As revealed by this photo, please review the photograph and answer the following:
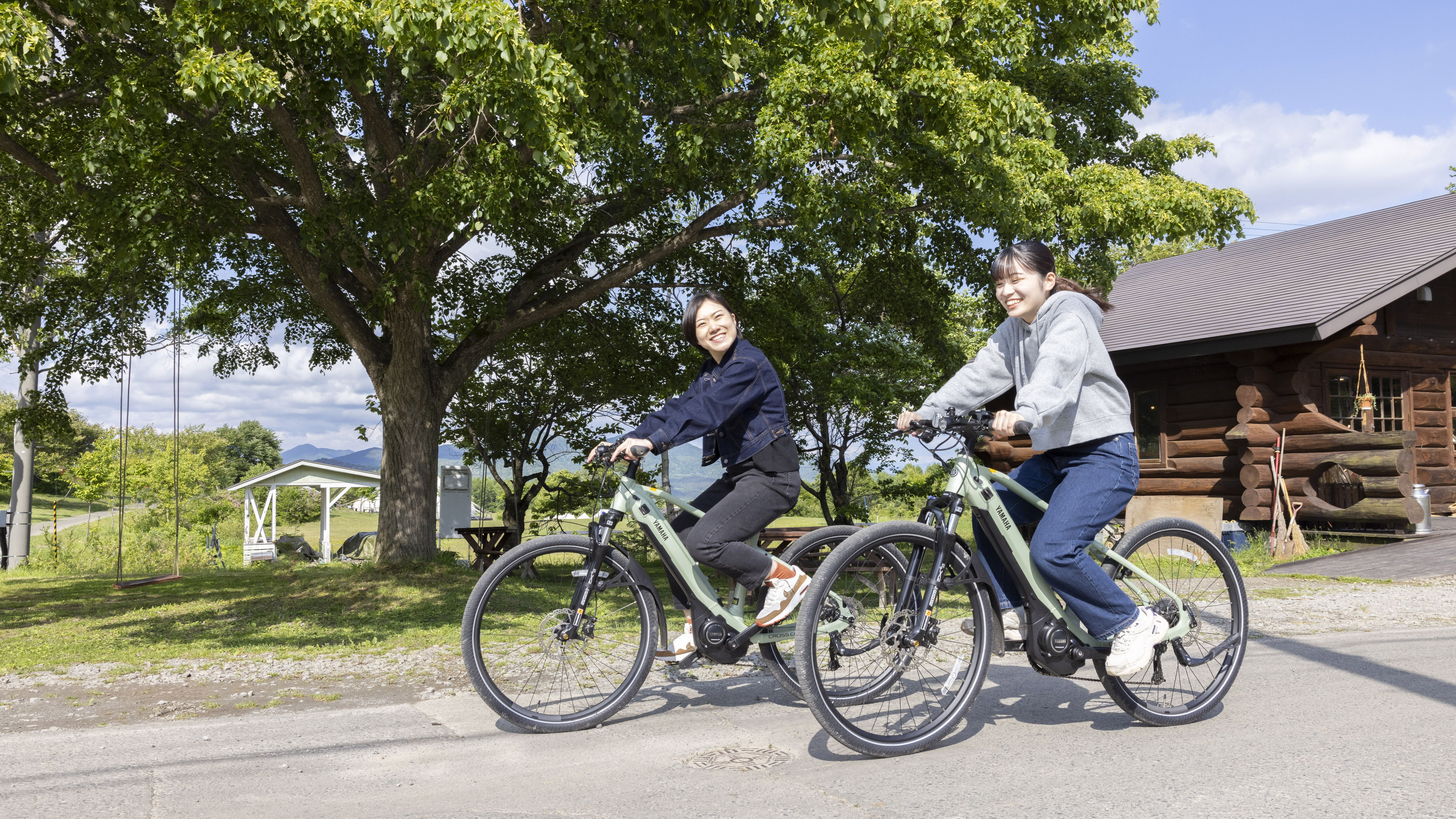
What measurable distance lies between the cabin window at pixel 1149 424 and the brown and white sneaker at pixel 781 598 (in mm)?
14754

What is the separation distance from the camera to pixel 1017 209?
37.1ft

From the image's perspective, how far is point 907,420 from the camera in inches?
154

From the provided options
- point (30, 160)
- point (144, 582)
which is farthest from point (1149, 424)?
point (30, 160)

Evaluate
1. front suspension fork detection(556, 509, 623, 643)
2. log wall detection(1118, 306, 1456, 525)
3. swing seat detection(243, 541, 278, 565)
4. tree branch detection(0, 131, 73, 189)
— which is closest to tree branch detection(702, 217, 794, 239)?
tree branch detection(0, 131, 73, 189)

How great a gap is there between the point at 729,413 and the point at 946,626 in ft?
4.16

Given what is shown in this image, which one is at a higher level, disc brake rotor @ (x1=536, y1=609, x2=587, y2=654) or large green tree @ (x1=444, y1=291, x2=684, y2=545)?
large green tree @ (x1=444, y1=291, x2=684, y2=545)

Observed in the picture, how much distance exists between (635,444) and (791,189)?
7.02m

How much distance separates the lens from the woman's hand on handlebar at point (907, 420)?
392 centimetres

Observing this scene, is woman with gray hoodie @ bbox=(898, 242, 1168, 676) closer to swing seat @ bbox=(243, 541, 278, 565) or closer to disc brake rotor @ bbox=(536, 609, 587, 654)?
disc brake rotor @ bbox=(536, 609, 587, 654)

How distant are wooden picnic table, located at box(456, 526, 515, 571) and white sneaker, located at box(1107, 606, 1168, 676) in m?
11.0

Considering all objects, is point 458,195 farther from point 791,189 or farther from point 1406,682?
point 1406,682

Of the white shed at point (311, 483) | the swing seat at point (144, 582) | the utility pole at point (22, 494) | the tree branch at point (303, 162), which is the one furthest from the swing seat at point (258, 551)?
the tree branch at point (303, 162)

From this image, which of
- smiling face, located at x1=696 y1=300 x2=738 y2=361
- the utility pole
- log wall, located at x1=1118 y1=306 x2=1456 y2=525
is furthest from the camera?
the utility pole

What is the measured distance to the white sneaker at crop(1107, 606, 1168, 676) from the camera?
387 centimetres
